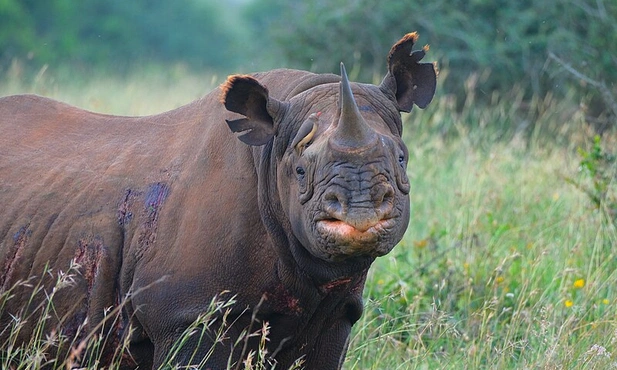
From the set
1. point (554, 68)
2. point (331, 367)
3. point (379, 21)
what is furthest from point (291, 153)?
point (379, 21)

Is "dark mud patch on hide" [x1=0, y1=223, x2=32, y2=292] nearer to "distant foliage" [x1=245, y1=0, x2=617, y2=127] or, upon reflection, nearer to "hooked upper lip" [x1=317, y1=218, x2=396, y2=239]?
"hooked upper lip" [x1=317, y1=218, x2=396, y2=239]

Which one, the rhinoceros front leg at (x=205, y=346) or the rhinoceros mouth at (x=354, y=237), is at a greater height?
the rhinoceros mouth at (x=354, y=237)

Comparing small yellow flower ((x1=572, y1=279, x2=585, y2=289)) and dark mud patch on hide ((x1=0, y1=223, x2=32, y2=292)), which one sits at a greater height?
dark mud patch on hide ((x1=0, y1=223, x2=32, y2=292))

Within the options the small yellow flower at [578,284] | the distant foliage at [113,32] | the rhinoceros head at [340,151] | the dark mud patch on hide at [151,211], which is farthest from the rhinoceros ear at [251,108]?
the distant foliage at [113,32]

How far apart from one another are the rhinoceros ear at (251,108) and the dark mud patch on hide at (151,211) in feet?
1.64

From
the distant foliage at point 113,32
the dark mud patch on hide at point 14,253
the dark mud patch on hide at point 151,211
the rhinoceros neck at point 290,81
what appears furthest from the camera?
the distant foliage at point 113,32

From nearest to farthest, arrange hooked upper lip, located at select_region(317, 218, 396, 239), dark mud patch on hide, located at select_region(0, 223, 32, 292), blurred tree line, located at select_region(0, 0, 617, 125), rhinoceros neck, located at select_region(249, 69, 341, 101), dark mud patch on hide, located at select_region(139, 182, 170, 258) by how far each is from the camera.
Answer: hooked upper lip, located at select_region(317, 218, 396, 239)
dark mud patch on hide, located at select_region(139, 182, 170, 258)
rhinoceros neck, located at select_region(249, 69, 341, 101)
dark mud patch on hide, located at select_region(0, 223, 32, 292)
blurred tree line, located at select_region(0, 0, 617, 125)

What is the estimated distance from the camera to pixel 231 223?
4711 millimetres

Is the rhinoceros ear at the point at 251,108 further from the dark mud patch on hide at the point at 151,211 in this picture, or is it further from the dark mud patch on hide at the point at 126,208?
the dark mud patch on hide at the point at 126,208

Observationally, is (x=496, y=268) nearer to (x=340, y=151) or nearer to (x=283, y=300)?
(x=283, y=300)

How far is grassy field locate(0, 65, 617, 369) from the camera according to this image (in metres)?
5.83

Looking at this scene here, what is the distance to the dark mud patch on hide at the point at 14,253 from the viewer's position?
208 inches

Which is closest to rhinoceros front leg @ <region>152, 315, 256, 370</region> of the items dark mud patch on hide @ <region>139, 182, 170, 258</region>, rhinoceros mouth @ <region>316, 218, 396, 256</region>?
dark mud patch on hide @ <region>139, 182, 170, 258</region>

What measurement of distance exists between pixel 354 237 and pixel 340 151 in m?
0.36
